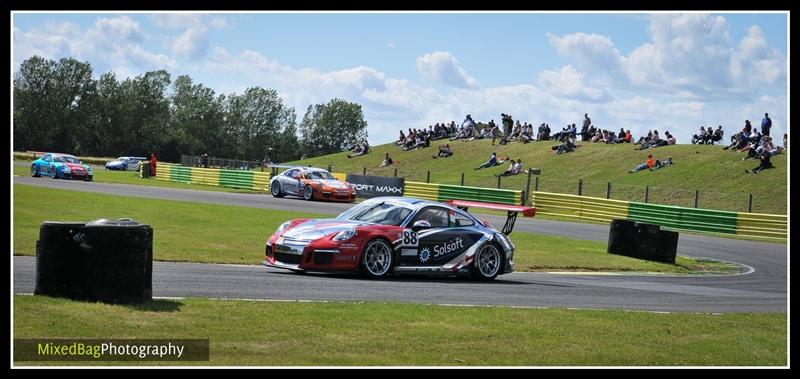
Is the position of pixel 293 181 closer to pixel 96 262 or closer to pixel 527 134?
pixel 527 134

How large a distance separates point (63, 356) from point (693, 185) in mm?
45128

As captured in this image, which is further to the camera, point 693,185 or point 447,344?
point 693,185

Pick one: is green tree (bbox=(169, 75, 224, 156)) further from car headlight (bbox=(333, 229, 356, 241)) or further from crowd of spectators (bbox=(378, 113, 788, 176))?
car headlight (bbox=(333, 229, 356, 241))

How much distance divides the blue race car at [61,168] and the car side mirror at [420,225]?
3651 cm

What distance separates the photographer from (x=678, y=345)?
11047mm

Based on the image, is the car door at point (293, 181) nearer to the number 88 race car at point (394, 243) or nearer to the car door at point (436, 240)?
the number 88 race car at point (394, 243)

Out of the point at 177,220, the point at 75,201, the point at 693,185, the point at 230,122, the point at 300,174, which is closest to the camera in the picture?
the point at 177,220

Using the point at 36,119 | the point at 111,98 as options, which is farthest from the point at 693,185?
the point at 111,98

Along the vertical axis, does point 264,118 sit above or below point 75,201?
above

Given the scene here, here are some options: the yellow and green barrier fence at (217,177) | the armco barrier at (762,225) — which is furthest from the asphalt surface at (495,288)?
the yellow and green barrier fence at (217,177)

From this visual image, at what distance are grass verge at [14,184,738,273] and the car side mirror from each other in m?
3.22

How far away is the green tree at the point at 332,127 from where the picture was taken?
148 meters

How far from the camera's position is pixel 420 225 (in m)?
16.7
